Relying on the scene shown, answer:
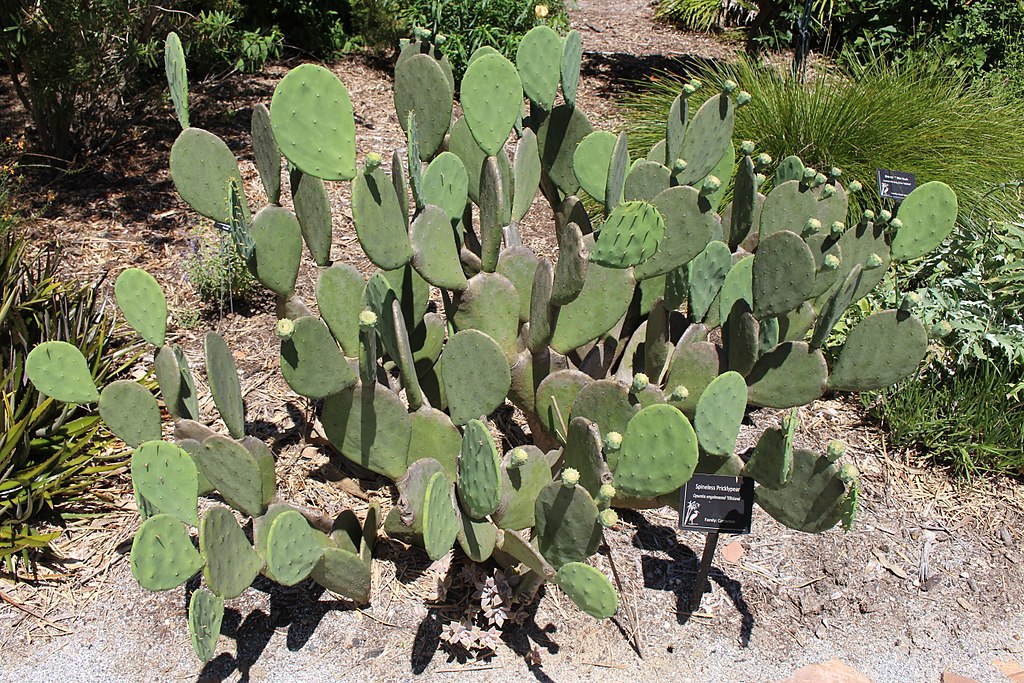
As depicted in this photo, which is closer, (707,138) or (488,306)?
(488,306)

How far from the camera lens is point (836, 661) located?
2518 millimetres

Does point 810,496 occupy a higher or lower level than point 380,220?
lower

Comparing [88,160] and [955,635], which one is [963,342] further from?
[88,160]

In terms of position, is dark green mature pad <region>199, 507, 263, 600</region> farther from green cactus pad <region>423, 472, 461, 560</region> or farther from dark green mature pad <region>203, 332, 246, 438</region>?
green cactus pad <region>423, 472, 461, 560</region>

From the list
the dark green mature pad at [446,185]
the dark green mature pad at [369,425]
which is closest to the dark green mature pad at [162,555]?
the dark green mature pad at [369,425]

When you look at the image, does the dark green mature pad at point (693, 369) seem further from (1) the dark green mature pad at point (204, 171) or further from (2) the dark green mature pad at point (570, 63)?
(1) the dark green mature pad at point (204, 171)

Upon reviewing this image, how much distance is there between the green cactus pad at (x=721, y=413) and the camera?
6.72 feet

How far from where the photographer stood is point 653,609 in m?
2.62

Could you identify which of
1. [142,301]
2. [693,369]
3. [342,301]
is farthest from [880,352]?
[142,301]

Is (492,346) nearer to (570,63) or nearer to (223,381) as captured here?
(223,381)

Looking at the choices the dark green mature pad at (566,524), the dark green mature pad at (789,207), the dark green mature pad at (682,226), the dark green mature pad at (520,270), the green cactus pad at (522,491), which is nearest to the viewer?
the dark green mature pad at (566,524)

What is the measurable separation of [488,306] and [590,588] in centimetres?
95

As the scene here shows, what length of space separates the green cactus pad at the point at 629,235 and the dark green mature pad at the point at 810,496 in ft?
2.12

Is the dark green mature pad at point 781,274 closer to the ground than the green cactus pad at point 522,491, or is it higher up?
higher up
